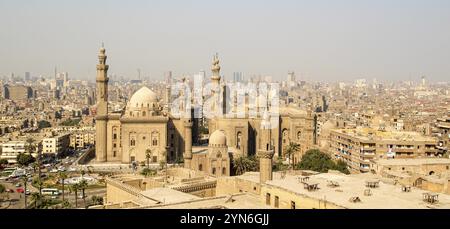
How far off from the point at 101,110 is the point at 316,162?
14.2 m

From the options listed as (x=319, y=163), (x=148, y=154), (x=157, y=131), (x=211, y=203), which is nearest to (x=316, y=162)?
(x=319, y=163)

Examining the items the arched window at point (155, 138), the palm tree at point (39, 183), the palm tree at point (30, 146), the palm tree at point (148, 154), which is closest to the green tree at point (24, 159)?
the palm tree at point (30, 146)

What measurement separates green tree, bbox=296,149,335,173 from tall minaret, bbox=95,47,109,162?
12.6 metres

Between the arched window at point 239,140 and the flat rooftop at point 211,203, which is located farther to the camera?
the arched window at point 239,140

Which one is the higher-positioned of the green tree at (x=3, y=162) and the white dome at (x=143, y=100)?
the white dome at (x=143, y=100)

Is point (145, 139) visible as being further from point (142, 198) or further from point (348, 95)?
point (348, 95)

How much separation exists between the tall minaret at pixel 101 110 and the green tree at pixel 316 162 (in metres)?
12.6

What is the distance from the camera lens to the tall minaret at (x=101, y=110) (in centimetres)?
3406

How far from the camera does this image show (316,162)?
2784 cm

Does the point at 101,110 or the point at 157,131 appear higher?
the point at 101,110

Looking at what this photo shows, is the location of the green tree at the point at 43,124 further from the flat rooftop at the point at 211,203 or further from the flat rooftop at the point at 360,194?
the flat rooftop at the point at 360,194

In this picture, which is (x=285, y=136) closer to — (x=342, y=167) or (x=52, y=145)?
(x=342, y=167)
